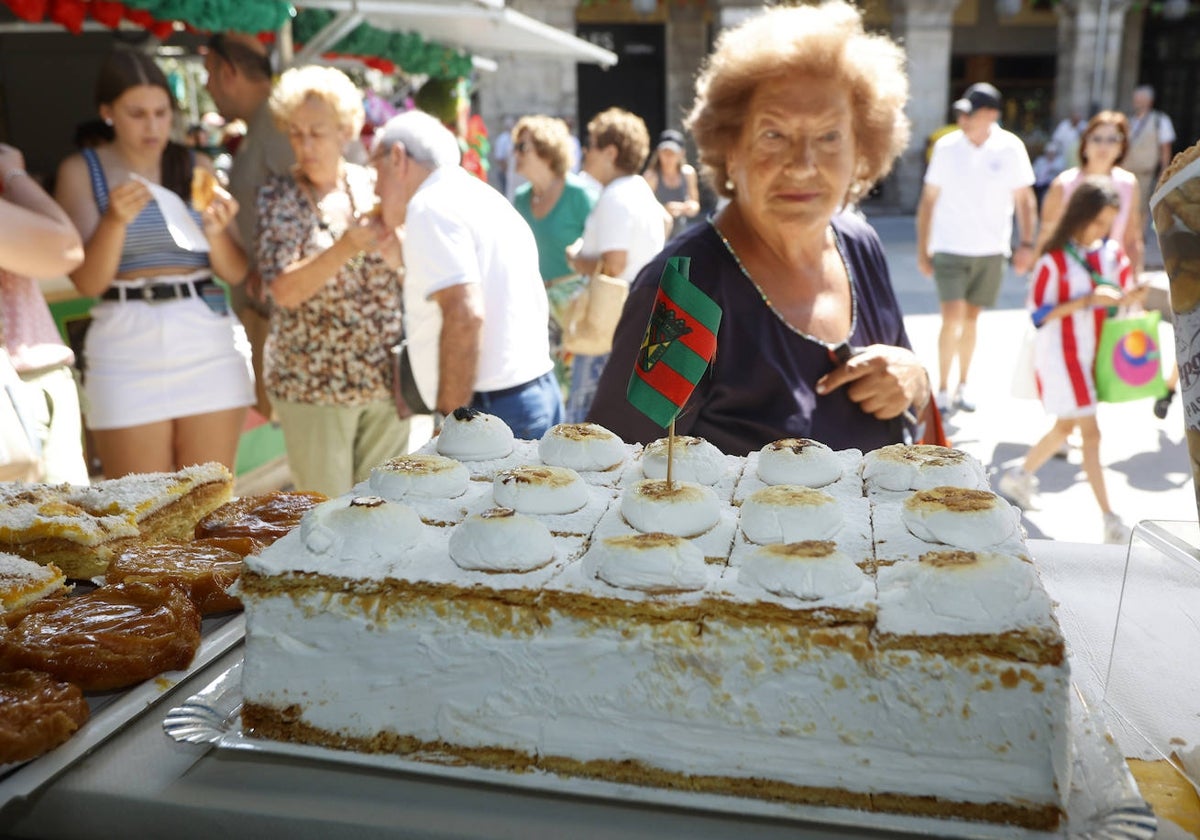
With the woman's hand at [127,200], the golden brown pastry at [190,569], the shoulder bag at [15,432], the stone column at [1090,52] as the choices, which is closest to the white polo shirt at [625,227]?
the woman's hand at [127,200]

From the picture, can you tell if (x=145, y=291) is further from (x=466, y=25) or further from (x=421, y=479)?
(x=466, y=25)

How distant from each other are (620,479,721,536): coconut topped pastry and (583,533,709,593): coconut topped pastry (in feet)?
0.37

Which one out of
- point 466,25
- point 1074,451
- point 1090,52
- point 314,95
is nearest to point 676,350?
point 314,95

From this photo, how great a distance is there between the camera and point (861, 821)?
3.88 feet

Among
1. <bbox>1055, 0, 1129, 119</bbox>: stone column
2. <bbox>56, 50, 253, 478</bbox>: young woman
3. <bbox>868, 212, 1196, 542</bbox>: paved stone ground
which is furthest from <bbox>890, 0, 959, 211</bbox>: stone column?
<bbox>56, 50, 253, 478</bbox>: young woman

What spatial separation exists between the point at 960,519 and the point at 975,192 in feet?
21.2

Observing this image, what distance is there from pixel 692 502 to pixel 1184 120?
70.6 feet

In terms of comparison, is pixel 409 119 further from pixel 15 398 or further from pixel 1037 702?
pixel 1037 702

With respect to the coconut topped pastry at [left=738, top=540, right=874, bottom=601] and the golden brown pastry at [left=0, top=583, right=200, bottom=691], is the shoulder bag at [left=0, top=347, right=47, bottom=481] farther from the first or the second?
the coconut topped pastry at [left=738, top=540, right=874, bottom=601]

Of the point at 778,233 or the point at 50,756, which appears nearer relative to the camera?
the point at 50,756

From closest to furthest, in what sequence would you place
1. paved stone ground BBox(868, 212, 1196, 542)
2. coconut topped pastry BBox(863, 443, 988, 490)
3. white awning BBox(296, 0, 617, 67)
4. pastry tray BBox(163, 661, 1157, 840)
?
pastry tray BBox(163, 661, 1157, 840) < coconut topped pastry BBox(863, 443, 988, 490) < paved stone ground BBox(868, 212, 1196, 542) < white awning BBox(296, 0, 617, 67)

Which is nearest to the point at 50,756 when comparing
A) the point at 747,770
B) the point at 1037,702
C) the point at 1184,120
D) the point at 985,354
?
the point at 747,770

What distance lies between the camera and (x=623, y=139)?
5613 mm

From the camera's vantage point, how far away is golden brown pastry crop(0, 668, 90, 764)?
1.31 meters
